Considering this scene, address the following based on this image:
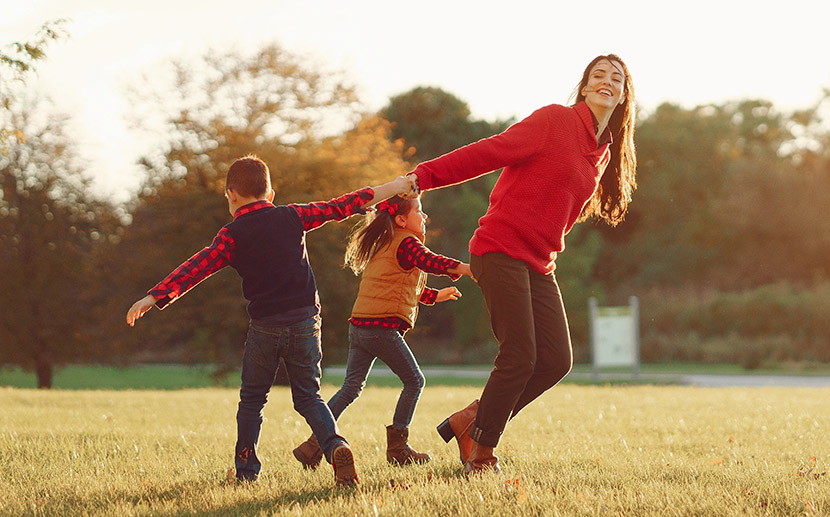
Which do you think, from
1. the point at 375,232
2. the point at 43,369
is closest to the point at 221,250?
the point at 375,232

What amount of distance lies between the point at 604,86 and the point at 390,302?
173 cm

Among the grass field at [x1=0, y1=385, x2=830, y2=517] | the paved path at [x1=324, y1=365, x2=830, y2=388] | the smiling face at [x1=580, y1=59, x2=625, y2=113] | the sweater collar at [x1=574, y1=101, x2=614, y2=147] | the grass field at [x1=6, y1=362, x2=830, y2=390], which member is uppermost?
the smiling face at [x1=580, y1=59, x2=625, y2=113]

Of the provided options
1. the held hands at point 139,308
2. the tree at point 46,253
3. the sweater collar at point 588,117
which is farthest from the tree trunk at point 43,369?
the sweater collar at point 588,117

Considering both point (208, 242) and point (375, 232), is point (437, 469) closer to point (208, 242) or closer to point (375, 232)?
point (375, 232)

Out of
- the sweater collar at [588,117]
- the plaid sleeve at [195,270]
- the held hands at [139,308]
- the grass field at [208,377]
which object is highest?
the sweater collar at [588,117]

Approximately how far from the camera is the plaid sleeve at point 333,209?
13.7 ft

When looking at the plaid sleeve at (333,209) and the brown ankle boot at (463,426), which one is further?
the brown ankle boot at (463,426)

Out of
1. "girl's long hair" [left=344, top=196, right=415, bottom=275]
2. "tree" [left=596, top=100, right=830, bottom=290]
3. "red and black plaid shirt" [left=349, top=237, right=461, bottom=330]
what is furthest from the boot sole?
"tree" [left=596, top=100, right=830, bottom=290]

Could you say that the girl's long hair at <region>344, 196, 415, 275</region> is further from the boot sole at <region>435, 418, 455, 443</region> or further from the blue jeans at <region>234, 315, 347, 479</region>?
the boot sole at <region>435, 418, 455, 443</region>

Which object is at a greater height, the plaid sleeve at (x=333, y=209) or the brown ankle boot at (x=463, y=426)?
the plaid sleeve at (x=333, y=209)

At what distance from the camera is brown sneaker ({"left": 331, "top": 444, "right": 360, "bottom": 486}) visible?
4.09 metres

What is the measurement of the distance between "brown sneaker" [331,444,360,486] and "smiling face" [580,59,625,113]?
7.26ft

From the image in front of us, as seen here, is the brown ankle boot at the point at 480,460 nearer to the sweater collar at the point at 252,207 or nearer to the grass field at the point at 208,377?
the sweater collar at the point at 252,207

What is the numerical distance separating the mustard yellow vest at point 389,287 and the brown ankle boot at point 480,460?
931 millimetres
